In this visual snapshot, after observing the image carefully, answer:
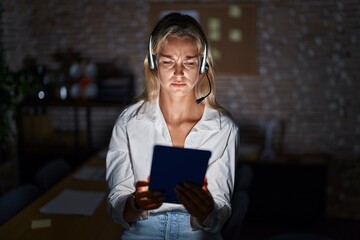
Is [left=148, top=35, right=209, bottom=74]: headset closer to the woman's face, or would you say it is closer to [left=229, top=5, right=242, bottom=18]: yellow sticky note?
the woman's face

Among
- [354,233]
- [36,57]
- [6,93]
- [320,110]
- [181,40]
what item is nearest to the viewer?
[181,40]

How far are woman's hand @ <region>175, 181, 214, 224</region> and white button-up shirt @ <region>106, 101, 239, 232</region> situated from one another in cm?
10

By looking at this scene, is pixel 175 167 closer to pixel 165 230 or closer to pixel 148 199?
pixel 148 199

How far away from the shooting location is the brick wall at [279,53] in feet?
15.0

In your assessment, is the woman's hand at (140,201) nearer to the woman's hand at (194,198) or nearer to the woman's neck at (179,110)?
the woman's hand at (194,198)

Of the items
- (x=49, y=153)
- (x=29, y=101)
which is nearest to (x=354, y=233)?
(x=49, y=153)

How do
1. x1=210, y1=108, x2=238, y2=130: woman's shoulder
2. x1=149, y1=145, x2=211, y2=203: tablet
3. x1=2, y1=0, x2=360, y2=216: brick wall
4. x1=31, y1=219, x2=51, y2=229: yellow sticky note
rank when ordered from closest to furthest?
x1=149, y1=145, x2=211, y2=203: tablet, x1=210, y1=108, x2=238, y2=130: woman's shoulder, x1=31, y1=219, x2=51, y2=229: yellow sticky note, x1=2, y1=0, x2=360, y2=216: brick wall

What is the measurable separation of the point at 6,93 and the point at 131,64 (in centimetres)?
169

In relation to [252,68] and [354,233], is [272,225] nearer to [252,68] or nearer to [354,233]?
[354,233]

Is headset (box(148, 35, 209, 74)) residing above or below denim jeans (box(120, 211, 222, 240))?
above

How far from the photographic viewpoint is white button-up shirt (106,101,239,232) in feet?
5.59

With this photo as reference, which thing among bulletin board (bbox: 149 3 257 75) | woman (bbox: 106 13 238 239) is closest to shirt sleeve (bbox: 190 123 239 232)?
woman (bbox: 106 13 238 239)

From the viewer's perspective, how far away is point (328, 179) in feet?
15.9

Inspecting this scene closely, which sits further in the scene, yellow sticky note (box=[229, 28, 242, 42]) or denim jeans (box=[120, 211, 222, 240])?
yellow sticky note (box=[229, 28, 242, 42])
